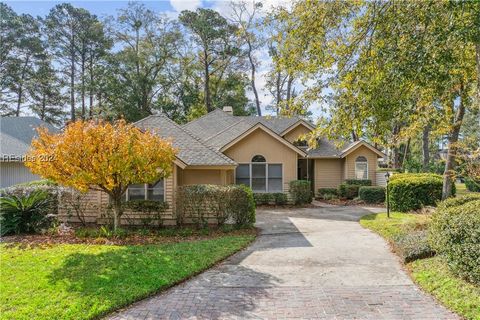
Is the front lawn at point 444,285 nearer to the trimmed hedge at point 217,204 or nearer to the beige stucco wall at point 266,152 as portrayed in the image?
the trimmed hedge at point 217,204

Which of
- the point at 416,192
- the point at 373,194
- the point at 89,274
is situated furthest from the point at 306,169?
the point at 89,274

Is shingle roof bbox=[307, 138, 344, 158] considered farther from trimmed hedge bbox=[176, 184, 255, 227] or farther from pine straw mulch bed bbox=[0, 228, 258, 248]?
pine straw mulch bed bbox=[0, 228, 258, 248]

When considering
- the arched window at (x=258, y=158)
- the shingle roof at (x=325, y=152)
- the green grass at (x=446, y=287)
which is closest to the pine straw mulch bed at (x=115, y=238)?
the green grass at (x=446, y=287)

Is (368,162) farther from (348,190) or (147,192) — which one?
Result: (147,192)

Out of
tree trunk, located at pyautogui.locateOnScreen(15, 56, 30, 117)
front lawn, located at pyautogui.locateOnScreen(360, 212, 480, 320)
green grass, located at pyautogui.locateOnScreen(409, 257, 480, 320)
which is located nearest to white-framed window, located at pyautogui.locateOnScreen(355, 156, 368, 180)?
front lawn, located at pyautogui.locateOnScreen(360, 212, 480, 320)

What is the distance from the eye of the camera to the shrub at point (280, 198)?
61.7ft

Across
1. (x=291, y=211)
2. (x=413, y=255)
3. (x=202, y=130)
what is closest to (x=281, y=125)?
(x=202, y=130)

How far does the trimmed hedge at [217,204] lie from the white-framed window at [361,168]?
42.6ft

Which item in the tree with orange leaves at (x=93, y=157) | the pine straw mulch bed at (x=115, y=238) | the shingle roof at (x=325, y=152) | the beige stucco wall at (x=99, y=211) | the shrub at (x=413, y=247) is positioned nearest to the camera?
the shrub at (x=413, y=247)

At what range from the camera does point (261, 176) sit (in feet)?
63.5

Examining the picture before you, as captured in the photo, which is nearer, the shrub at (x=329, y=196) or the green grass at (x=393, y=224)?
the green grass at (x=393, y=224)

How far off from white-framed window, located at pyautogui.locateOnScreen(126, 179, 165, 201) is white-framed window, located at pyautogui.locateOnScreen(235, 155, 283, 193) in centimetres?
682

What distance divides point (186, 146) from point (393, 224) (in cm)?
871

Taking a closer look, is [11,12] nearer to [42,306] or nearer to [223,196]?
[223,196]
